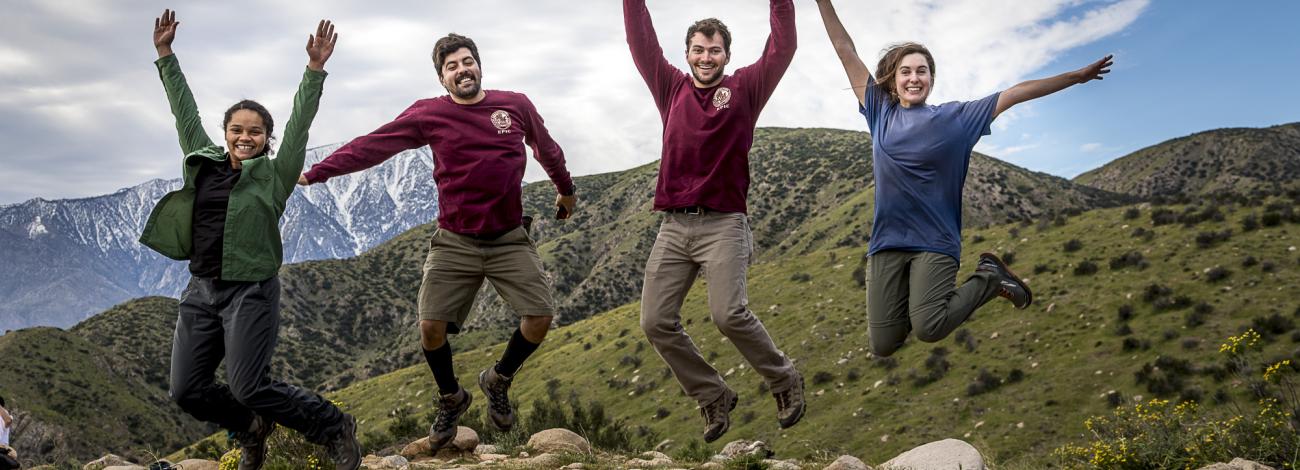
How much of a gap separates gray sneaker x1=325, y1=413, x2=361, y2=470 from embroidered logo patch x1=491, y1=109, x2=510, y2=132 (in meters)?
2.57

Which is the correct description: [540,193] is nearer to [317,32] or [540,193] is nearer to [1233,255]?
[1233,255]

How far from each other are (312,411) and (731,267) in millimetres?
3343

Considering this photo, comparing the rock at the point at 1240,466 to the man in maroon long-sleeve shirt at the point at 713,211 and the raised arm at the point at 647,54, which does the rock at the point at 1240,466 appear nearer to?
the man in maroon long-sleeve shirt at the point at 713,211

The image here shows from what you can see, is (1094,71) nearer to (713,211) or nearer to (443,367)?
(713,211)

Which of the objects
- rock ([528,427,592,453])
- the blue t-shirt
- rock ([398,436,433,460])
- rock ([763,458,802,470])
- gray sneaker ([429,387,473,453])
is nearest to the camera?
the blue t-shirt

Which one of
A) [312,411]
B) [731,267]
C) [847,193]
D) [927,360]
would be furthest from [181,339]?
[847,193]

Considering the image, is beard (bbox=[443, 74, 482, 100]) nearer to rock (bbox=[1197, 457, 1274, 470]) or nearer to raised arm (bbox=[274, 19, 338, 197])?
raised arm (bbox=[274, 19, 338, 197])

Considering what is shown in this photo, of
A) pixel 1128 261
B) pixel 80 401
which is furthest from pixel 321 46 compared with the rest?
pixel 80 401

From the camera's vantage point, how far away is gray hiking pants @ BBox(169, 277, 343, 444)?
18.6ft

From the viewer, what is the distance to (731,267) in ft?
19.4

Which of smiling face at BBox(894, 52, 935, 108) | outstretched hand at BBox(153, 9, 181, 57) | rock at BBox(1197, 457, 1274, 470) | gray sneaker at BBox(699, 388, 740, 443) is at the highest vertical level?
outstretched hand at BBox(153, 9, 181, 57)

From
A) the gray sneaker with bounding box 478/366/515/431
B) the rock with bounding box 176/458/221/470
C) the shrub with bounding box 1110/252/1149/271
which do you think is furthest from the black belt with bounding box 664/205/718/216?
the shrub with bounding box 1110/252/1149/271

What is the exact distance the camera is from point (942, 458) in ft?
24.9

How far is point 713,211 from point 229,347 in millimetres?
3477
